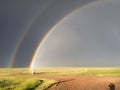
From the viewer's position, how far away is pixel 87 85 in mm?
36844

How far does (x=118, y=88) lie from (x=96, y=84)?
432cm

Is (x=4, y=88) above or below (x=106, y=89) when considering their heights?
above

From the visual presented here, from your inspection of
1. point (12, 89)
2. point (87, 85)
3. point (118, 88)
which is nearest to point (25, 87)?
point (12, 89)

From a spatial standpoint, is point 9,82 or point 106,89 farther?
point 9,82

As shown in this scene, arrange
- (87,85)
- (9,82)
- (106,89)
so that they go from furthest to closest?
(9,82) < (87,85) < (106,89)

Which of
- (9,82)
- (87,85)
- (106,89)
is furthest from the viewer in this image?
(9,82)

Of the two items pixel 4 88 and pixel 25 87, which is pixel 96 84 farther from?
pixel 4 88

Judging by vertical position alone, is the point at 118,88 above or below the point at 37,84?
below

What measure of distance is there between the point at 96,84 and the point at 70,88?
4.46m

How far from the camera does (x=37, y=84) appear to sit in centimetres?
3762

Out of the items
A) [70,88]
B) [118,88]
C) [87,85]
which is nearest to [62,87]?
[70,88]

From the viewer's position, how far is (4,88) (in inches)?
1375

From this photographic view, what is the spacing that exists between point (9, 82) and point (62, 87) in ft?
28.1

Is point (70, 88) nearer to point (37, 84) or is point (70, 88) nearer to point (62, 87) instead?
point (62, 87)
